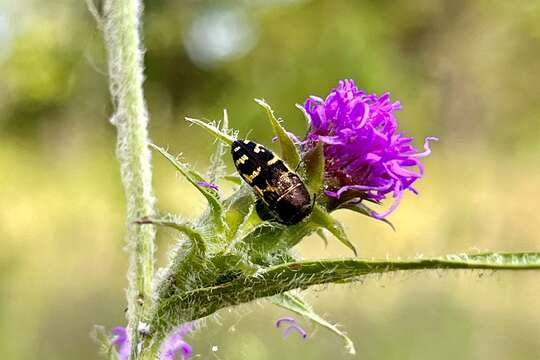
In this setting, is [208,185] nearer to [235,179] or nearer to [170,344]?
[235,179]

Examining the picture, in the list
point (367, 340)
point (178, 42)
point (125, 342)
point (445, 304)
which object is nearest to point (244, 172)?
point (125, 342)

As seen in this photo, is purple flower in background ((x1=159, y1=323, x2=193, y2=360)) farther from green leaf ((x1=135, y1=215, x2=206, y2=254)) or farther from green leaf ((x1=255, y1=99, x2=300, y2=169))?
green leaf ((x1=255, y1=99, x2=300, y2=169))

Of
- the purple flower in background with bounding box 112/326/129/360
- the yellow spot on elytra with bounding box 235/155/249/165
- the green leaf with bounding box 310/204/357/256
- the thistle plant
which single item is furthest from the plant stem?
the green leaf with bounding box 310/204/357/256

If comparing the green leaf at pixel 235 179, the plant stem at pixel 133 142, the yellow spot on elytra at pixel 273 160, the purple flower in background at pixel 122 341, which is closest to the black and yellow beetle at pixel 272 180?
the yellow spot on elytra at pixel 273 160

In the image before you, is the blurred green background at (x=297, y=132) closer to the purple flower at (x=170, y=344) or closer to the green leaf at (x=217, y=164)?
the purple flower at (x=170, y=344)

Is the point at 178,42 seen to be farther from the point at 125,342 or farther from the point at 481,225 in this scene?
the point at 125,342

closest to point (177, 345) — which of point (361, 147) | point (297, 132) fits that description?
point (361, 147)

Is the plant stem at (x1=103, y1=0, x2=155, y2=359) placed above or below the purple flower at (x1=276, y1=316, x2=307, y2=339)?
above

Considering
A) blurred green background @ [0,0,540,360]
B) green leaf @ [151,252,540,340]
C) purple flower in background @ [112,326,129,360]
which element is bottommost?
blurred green background @ [0,0,540,360]
